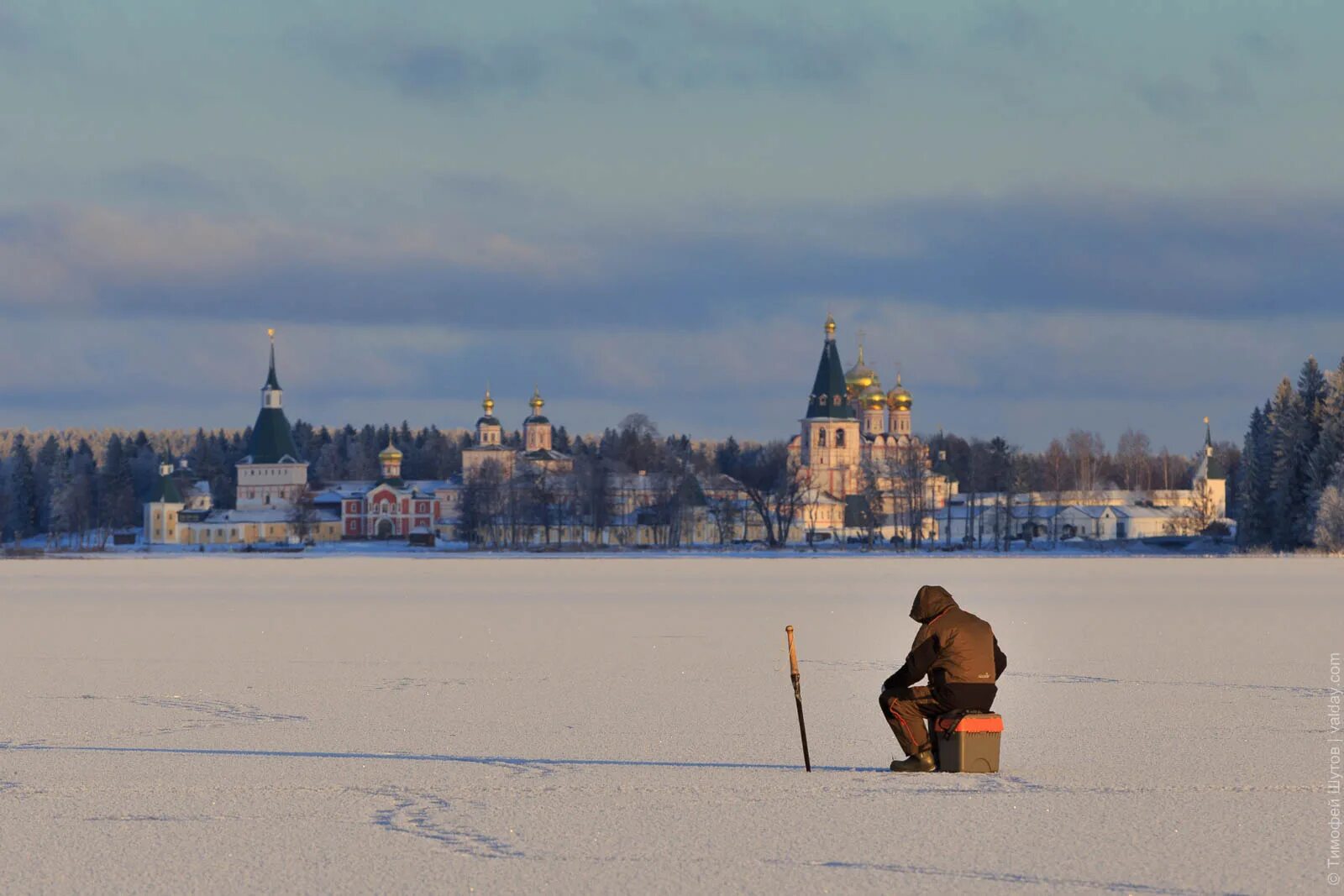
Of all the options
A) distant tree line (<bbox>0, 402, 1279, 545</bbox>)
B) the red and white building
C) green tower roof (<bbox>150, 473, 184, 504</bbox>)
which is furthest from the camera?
green tower roof (<bbox>150, 473, 184, 504</bbox>)

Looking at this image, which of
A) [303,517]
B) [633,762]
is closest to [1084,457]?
[303,517]

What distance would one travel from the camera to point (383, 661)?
67.0ft

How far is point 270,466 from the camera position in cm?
15762

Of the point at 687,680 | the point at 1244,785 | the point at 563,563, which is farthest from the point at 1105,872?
the point at 563,563

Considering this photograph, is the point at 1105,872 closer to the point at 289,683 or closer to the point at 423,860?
the point at 423,860

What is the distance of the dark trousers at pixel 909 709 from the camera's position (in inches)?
466

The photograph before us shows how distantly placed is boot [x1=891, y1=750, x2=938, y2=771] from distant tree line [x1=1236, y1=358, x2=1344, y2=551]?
203 feet

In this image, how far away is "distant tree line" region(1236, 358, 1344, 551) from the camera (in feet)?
233

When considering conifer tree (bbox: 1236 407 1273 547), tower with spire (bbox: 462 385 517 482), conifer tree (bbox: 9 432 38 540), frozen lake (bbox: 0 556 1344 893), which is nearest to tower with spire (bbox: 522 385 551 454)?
tower with spire (bbox: 462 385 517 482)

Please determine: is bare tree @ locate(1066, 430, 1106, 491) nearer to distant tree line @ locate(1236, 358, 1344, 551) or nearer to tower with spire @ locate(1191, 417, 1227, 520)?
tower with spire @ locate(1191, 417, 1227, 520)

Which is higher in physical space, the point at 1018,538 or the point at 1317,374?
the point at 1317,374

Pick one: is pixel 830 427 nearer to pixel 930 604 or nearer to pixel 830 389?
pixel 830 389

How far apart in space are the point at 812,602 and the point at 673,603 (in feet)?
8.73

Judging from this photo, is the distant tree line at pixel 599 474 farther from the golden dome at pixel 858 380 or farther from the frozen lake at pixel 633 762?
the frozen lake at pixel 633 762
